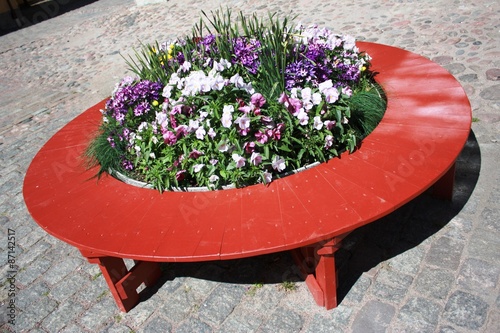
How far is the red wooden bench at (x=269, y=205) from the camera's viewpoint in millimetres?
2250

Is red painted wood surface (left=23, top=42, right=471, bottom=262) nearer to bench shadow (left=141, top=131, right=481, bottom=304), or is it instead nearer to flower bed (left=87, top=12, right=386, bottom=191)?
flower bed (left=87, top=12, right=386, bottom=191)

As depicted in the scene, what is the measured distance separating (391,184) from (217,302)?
1.24 m

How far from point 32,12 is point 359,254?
47.2ft

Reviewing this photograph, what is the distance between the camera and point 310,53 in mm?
3158

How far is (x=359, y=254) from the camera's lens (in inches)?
117

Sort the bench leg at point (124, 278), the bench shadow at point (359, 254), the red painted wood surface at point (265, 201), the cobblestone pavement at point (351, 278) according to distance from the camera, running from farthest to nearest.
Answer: the bench shadow at point (359, 254) < the bench leg at point (124, 278) < the cobblestone pavement at point (351, 278) < the red painted wood surface at point (265, 201)

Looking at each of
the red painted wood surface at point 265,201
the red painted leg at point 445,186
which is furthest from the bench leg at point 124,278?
the red painted leg at point 445,186

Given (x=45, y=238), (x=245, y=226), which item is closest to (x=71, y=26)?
(x=45, y=238)

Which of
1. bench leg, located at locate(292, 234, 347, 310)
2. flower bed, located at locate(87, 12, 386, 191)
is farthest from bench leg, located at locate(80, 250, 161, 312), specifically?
bench leg, located at locate(292, 234, 347, 310)

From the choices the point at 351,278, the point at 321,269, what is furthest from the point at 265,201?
the point at 351,278

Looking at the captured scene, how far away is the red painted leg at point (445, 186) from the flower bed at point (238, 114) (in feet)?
1.93

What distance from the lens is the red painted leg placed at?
306 cm

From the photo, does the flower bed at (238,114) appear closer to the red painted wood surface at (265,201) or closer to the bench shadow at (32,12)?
the red painted wood surface at (265,201)

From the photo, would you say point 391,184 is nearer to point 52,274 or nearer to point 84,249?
point 84,249
